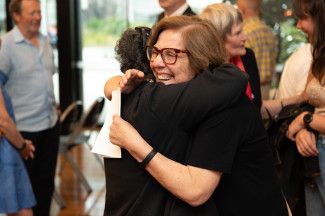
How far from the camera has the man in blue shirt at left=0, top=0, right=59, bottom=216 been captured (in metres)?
4.10

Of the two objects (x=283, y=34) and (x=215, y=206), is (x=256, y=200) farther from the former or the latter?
(x=283, y=34)

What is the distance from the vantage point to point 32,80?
4.16 meters

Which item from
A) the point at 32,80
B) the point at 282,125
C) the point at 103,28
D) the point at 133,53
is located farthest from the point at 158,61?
the point at 103,28

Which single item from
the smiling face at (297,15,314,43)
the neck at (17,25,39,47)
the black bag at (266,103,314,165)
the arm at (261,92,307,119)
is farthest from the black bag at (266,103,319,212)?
the neck at (17,25,39,47)

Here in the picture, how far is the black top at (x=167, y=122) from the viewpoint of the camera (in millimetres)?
1646

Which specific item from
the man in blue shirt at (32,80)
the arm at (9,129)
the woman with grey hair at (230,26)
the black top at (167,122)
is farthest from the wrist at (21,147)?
the black top at (167,122)

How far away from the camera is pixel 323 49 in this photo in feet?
8.91

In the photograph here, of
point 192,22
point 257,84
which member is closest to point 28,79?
point 257,84

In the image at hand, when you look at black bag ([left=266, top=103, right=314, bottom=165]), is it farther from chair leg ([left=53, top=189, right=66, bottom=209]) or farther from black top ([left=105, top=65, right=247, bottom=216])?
chair leg ([left=53, top=189, right=66, bottom=209])

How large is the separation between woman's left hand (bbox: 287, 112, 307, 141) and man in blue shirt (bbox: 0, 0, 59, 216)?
6.63 ft

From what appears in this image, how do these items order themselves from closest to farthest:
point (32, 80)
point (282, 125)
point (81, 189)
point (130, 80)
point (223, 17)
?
point (130, 80)
point (223, 17)
point (282, 125)
point (32, 80)
point (81, 189)

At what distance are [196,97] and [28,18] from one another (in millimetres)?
2841

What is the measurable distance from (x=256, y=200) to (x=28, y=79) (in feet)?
8.88

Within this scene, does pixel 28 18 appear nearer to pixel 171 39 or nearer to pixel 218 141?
pixel 171 39
